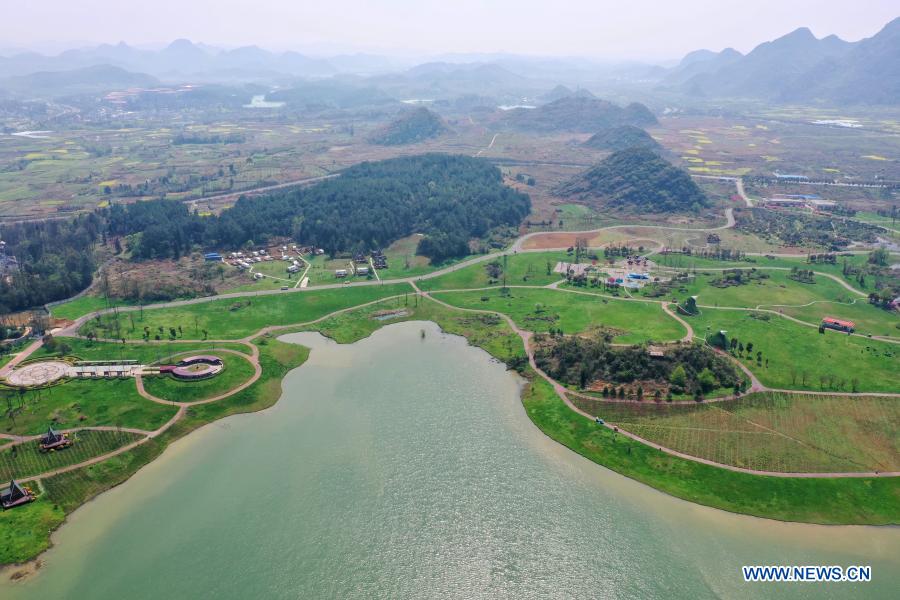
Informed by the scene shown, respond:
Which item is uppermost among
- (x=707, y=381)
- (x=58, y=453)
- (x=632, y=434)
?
(x=707, y=381)

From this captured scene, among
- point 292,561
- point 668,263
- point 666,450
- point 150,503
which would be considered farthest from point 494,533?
point 668,263

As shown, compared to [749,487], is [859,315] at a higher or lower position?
higher

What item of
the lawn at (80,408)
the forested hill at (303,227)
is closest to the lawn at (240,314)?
the lawn at (80,408)

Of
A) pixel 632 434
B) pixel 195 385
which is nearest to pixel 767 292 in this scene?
pixel 632 434

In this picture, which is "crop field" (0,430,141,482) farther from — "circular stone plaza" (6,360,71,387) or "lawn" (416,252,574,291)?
"lawn" (416,252,574,291)

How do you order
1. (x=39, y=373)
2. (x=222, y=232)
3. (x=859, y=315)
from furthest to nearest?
(x=222, y=232) → (x=859, y=315) → (x=39, y=373)

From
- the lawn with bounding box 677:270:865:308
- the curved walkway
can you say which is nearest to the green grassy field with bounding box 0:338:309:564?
the curved walkway

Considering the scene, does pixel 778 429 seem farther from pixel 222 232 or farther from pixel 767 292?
pixel 222 232
